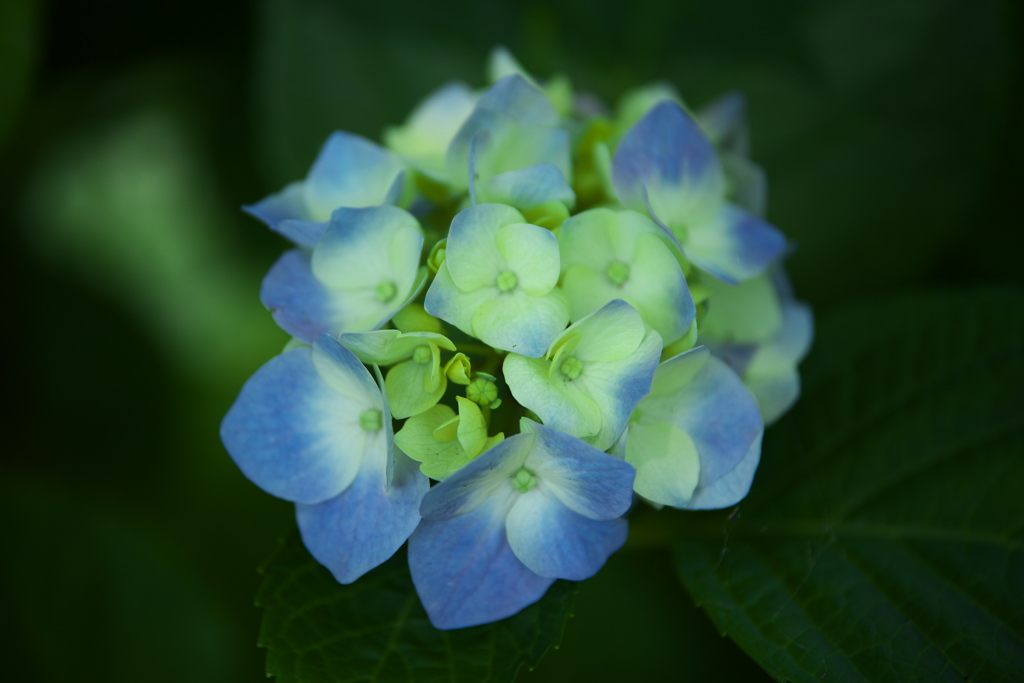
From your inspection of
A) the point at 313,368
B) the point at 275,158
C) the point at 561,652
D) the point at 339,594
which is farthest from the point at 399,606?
the point at 275,158

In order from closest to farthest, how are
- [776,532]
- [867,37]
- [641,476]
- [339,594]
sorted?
1. [641,476]
2. [339,594]
3. [776,532]
4. [867,37]

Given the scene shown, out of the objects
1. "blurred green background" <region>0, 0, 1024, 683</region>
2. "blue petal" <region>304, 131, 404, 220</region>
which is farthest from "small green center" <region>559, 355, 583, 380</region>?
"blurred green background" <region>0, 0, 1024, 683</region>

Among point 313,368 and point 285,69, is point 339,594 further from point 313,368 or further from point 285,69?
point 285,69

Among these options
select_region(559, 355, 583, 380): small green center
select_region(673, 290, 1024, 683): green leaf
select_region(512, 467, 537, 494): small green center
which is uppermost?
select_region(559, 355, 583, 380): small green center

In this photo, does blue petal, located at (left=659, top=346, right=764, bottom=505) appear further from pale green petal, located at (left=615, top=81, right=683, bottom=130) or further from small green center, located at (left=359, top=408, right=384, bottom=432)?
pale green petal, located at (left=615, top=81, right=683, bottom=130)

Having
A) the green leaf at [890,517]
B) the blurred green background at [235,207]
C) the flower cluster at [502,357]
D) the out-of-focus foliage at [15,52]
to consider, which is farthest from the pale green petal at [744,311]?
the out-of-focus foliage at [15,52]

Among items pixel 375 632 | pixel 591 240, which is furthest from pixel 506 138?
pixel 375 632

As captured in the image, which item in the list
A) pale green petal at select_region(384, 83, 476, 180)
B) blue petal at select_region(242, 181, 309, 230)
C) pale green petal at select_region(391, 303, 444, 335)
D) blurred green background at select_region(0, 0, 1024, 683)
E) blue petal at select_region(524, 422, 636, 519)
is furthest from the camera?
blurred green background at select_region(0, 0, 1024, 683)
